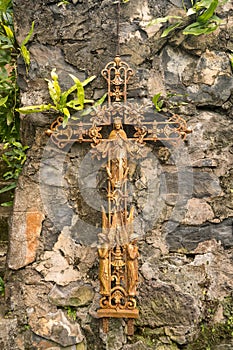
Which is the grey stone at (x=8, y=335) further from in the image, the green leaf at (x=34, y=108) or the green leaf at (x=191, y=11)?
the green leaf at (x=191, y=11)

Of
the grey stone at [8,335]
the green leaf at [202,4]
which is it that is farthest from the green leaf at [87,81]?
the grey stone at [8,335]

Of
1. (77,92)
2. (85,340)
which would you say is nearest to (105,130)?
(77,92)

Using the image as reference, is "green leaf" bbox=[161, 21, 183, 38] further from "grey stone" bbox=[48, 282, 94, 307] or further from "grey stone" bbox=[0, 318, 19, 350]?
"grey stone" bbox=[0, 318, 19, 350]

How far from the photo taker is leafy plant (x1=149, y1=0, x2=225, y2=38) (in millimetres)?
2168

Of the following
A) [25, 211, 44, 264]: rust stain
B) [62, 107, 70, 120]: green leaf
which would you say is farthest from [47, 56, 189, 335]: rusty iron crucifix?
[25, 211, 44, 264]: rust stain

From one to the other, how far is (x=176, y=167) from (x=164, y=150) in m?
0.10

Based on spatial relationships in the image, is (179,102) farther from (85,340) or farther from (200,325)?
(85,340)

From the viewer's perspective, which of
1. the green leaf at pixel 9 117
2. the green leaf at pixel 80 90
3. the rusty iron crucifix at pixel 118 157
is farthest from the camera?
the green leaf at pixel 9 117

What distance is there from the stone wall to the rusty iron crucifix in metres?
0.08

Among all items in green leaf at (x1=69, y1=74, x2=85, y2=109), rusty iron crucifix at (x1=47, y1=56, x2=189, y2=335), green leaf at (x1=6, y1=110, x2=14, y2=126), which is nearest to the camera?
rusty iron crucifix at (x1=47, y1=56, x2=189, y2=335)

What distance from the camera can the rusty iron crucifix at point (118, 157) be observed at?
2.03 meters

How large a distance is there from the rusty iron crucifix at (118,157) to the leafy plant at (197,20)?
30cm

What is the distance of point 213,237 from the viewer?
2.18 meters

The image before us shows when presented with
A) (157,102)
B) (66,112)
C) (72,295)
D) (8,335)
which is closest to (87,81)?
(66,112)
